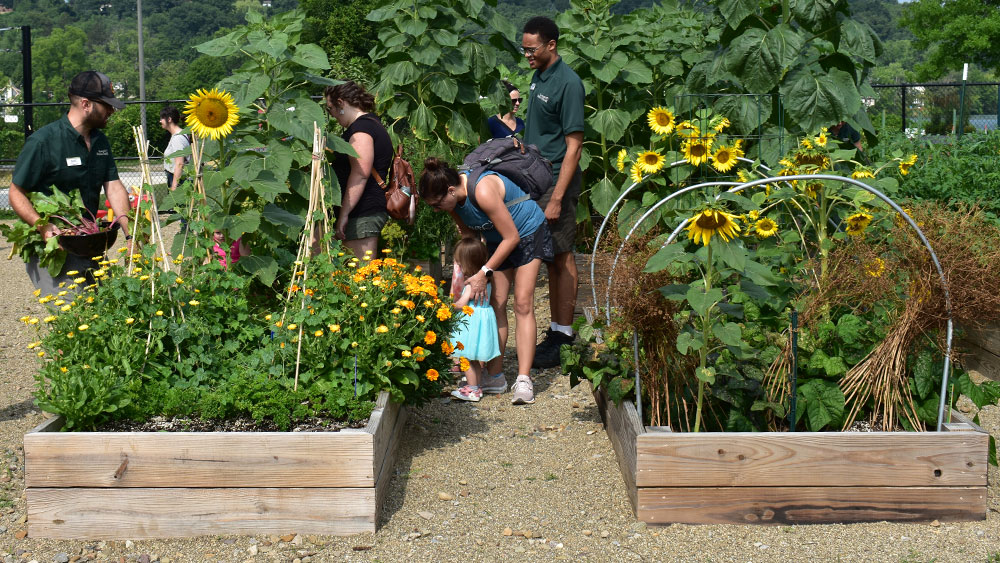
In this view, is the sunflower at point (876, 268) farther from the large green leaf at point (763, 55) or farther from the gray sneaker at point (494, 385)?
the gray sneaker at point (494, 385)

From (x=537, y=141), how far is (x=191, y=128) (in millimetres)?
2008

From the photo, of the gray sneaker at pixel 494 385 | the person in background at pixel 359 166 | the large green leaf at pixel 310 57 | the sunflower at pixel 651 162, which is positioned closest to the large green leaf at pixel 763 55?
the sunflower at pixel 651 162

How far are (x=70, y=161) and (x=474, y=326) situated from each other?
6.77 ft

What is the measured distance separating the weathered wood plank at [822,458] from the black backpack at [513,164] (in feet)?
6.03

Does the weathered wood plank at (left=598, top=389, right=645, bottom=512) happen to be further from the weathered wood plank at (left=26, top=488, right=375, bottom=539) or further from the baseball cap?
the baseball cap

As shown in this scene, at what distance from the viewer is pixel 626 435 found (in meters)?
3.46

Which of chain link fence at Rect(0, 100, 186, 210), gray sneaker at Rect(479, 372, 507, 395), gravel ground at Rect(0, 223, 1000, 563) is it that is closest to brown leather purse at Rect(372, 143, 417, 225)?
gray sneaker at Rect(479, 372, 507, 395)

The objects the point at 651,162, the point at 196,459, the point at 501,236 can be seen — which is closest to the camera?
the point at 196,459

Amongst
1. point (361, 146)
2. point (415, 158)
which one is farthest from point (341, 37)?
point (361, 146)

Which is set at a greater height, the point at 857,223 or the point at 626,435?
the point at 857,223

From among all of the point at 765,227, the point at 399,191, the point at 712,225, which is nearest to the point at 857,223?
the point at 765,227

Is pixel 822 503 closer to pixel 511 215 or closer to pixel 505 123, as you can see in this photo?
pixel 511 215

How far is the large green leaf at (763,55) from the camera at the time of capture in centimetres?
472

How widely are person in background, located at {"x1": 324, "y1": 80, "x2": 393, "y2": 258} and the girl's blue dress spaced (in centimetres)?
71
